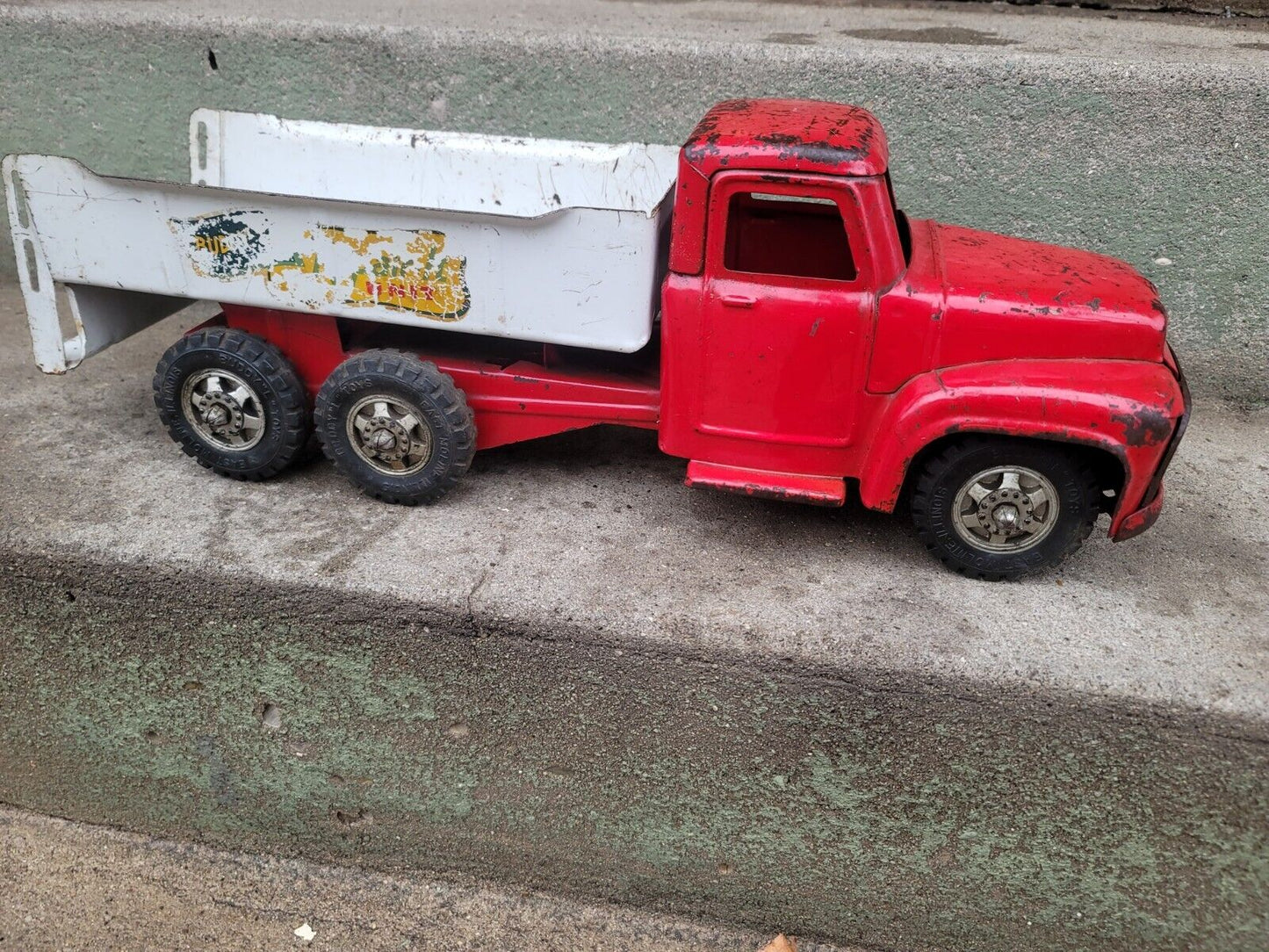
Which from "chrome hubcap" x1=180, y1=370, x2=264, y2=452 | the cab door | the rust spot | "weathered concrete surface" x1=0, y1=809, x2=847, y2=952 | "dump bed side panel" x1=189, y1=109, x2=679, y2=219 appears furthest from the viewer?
"dump bed side panel" x1=189, y1=109, x2=679, y2=219

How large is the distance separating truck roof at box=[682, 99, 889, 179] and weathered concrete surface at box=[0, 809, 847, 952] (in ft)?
6.64

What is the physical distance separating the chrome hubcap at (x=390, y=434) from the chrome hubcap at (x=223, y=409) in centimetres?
31

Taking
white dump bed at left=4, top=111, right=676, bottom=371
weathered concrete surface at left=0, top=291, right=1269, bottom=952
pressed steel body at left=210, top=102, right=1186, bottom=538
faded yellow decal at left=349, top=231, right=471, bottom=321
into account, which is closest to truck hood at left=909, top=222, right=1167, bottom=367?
pressed steel body at left=210, top=102, right=1186, bottom=538

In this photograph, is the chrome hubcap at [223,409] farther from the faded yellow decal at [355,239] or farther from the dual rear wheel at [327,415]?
the faded yellow decal at [355,239]

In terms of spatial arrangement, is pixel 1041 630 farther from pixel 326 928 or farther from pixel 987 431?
pixel 326 928

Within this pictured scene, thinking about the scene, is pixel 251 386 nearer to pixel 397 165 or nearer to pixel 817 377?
pixel 397 165

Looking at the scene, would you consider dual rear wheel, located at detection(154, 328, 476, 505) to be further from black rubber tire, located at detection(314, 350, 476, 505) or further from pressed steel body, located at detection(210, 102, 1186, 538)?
pressed steel body, located at detection(210, 102, 1186, 538)

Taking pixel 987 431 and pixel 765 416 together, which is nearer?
pixel 987 431

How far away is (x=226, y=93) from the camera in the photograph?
382 cm

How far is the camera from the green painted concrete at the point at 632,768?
228 cm

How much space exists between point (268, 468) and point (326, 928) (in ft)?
4.29

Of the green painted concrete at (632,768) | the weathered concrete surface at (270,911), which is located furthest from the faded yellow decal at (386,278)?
the weathered concrete surface at (270,911)

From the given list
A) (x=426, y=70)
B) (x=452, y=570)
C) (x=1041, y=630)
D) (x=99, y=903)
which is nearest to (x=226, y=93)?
(x=426, y=70)

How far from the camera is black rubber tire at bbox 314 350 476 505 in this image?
2629mm
